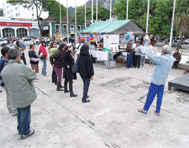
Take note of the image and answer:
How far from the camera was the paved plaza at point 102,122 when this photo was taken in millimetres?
3105

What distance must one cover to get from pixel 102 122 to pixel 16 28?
42.6 m

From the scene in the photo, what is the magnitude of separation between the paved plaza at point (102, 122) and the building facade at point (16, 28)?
126ft

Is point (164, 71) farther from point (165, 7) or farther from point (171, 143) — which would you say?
point (165, 7)

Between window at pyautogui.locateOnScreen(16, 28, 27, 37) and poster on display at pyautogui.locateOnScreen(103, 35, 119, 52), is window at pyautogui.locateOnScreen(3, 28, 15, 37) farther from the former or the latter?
poster on display at pyautogui.locateOnScreen(103, 35, 119, 52)

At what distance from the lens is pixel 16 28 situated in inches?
Result: 1570

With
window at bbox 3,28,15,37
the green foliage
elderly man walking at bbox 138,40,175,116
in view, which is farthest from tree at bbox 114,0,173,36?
window at bbox 3,28,15,37

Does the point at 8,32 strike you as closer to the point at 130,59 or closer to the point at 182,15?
the point at 182,15

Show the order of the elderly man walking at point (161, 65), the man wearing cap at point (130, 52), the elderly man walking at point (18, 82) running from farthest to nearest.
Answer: the man wearing cap at point (130, 52) < the elderly man walking at point (161, 65) < the elderly man walking at point (18, 82)

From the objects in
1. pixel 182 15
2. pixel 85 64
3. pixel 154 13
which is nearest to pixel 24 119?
pixel 85 64

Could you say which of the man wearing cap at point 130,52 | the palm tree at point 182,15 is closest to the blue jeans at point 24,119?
the man wearing cap at point 130,52

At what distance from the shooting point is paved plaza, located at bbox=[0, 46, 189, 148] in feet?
10.2

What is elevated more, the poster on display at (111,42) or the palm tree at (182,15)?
the palm tree at (182,15)

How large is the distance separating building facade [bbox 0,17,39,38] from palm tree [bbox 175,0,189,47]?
105 feet

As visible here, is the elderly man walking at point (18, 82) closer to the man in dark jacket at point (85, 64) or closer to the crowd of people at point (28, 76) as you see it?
the crowd of people at point (28, 76)
